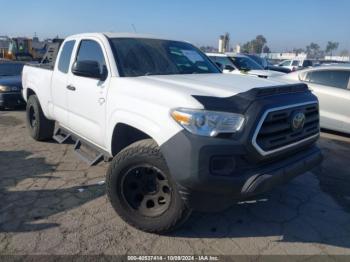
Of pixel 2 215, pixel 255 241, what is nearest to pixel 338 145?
pixel 255 241

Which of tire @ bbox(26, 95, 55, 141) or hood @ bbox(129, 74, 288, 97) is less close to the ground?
hood @ bbox(129, 74, 288, 97)

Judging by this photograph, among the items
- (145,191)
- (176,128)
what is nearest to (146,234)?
(145,191)

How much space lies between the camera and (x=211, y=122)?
2865mm

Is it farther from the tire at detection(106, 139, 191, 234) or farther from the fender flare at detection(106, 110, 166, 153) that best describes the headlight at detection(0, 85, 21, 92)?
the tire at detection(106, 139, 191, 234)

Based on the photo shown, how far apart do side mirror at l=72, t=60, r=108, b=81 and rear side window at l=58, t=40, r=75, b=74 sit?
1173mm

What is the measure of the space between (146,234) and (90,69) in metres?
1.82

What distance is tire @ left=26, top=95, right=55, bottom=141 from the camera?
20.6 feet

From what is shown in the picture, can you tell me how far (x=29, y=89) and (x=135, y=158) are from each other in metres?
4.21

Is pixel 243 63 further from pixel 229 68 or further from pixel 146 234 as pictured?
pixel 146 234

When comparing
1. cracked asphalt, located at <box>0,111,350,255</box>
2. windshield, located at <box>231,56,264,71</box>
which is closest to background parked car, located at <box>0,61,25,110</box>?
cracked asphalt, located at <box>0,111,350,255</box>

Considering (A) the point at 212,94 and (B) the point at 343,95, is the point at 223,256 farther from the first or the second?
(B) the point at 343,95

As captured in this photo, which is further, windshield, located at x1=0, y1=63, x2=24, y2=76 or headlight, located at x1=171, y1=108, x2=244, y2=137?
windshield, located at x1=0, y1=63, x2=24, y2=76

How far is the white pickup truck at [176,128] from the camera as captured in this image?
286cm

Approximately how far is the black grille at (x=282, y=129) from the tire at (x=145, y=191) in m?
0.85
